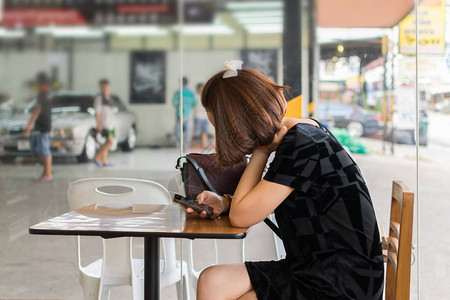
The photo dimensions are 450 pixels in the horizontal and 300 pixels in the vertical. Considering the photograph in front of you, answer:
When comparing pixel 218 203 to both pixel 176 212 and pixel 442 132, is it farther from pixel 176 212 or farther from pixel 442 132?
pixel 442 132

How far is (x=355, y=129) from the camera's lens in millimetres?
3268

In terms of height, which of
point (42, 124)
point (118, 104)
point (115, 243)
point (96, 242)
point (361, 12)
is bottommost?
point (96, 242)

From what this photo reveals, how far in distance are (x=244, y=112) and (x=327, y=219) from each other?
0.42 m

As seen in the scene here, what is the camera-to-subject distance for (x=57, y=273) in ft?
11.0

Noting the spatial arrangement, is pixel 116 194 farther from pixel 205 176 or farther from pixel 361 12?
pixel 361 12

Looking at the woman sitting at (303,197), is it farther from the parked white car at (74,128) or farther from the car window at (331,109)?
the parked white car at (74,128)

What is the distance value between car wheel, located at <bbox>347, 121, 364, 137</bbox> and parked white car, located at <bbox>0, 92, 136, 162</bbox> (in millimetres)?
1290

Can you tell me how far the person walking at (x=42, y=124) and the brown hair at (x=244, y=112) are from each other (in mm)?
2037

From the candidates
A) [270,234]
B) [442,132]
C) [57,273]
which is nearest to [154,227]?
[270,234]

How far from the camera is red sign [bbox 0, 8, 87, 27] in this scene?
356 cm

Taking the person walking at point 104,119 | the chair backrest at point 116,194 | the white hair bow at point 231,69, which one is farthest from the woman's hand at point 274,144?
the person walking at point 104,119

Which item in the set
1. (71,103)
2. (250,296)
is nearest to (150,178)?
(71,103)

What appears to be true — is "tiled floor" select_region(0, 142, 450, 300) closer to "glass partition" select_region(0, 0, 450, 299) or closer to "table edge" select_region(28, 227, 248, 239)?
"glass partition" select_region(0, 0, 450, 299)

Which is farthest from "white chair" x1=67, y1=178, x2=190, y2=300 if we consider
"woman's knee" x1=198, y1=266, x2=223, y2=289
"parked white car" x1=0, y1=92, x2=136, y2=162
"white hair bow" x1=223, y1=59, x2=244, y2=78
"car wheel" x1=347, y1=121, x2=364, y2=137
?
"car wheel" x1=347, y1=121, x2=364, y2=137
